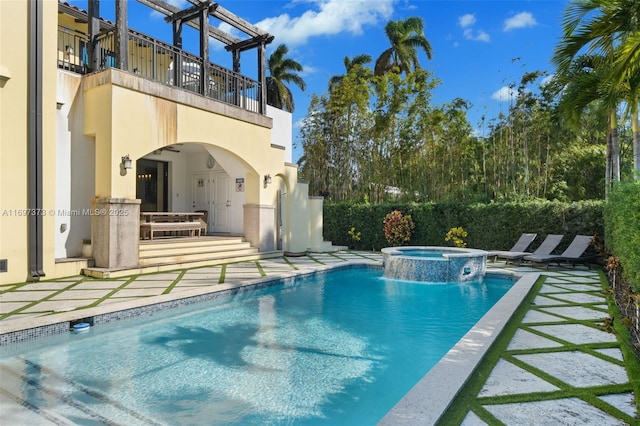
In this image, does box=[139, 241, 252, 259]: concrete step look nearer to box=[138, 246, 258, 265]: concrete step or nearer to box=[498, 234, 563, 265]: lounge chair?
box=[138, 246, 258, 265]: concrete step

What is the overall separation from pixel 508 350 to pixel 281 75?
985 inches

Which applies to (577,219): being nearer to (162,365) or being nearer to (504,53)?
(504,53)

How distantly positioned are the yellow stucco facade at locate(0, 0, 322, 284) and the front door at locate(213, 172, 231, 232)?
1399 millimetres

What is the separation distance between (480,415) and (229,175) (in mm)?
11492

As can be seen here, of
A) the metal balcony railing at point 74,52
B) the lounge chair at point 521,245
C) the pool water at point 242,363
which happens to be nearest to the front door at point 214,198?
the metal balcony railing at point 74,52

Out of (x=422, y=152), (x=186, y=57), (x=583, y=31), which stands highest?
(x=186, y=57)

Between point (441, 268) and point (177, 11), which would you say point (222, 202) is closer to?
point (177, 11)

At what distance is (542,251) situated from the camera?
10453mm

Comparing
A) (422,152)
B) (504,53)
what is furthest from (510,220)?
(504,53)

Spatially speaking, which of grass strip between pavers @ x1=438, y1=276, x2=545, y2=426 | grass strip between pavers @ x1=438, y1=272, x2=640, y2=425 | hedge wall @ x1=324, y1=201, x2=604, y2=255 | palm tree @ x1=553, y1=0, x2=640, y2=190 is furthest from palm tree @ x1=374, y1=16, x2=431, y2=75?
grass strip between pavers @ x1=438, y1=272, x2=640, y2=425

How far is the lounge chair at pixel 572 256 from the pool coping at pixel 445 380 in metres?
5.61

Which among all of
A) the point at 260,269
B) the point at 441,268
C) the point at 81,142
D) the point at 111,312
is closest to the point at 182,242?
the point at 260,269

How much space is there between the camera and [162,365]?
4.11 metres

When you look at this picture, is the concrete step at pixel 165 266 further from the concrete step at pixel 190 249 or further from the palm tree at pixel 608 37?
the palm tree at pixel 608 37
